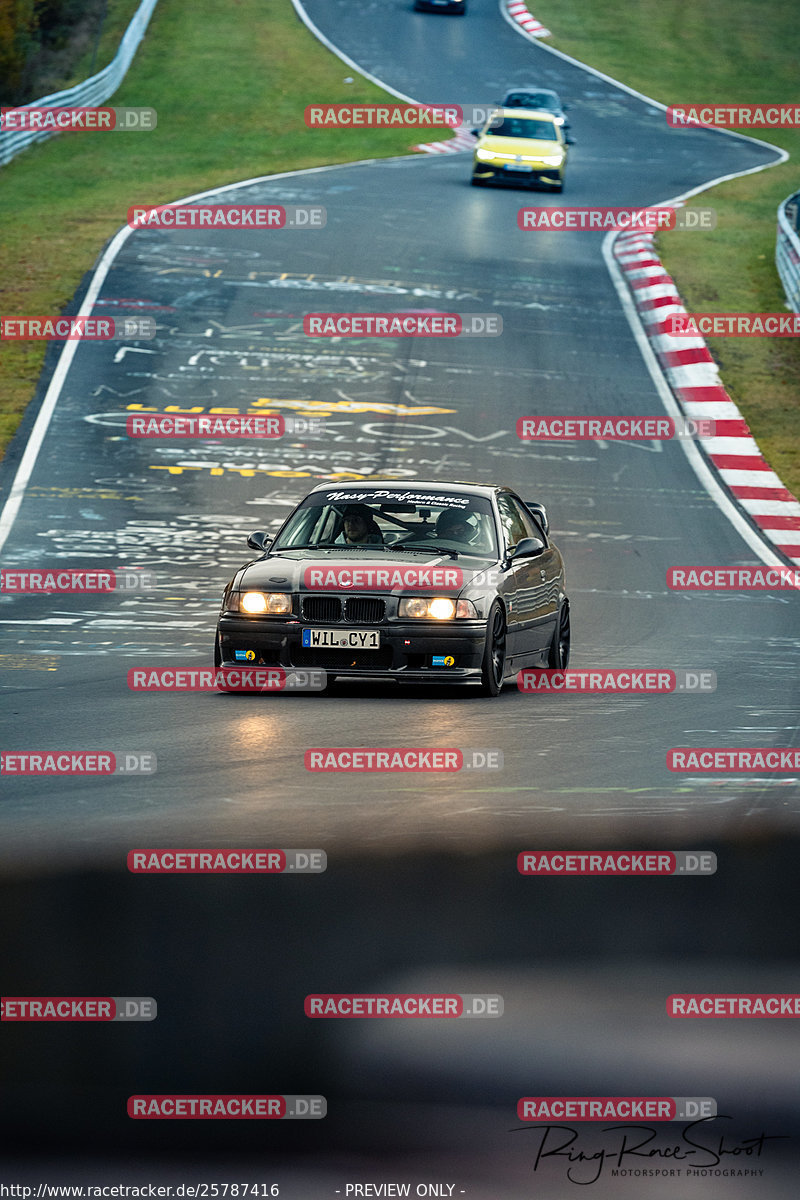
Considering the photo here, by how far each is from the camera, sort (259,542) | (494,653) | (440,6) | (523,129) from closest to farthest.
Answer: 1. (494,653)
2. (259,542)
3. (523,129)
4. (440,6)

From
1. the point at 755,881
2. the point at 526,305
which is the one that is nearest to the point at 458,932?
the point at 755,881

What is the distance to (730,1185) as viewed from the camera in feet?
14.4

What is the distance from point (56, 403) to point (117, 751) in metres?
14.3

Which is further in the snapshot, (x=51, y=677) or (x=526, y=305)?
(x=526, y=305)

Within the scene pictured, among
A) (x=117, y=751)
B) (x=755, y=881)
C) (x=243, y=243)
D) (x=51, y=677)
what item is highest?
(x=755, y=881)

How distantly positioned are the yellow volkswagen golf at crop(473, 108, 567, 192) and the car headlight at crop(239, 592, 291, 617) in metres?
27.5

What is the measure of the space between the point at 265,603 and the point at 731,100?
162ft

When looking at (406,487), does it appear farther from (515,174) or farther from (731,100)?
(731,100)

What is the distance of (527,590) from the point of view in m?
11.0

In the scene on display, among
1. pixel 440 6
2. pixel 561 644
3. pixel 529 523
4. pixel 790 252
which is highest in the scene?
pixel 529 523

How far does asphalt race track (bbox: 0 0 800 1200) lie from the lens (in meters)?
4.82

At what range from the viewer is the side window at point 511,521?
11.4 meters

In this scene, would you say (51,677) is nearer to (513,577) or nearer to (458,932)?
(513,577)

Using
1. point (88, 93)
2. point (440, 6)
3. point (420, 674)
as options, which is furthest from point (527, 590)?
point (440, 6)
